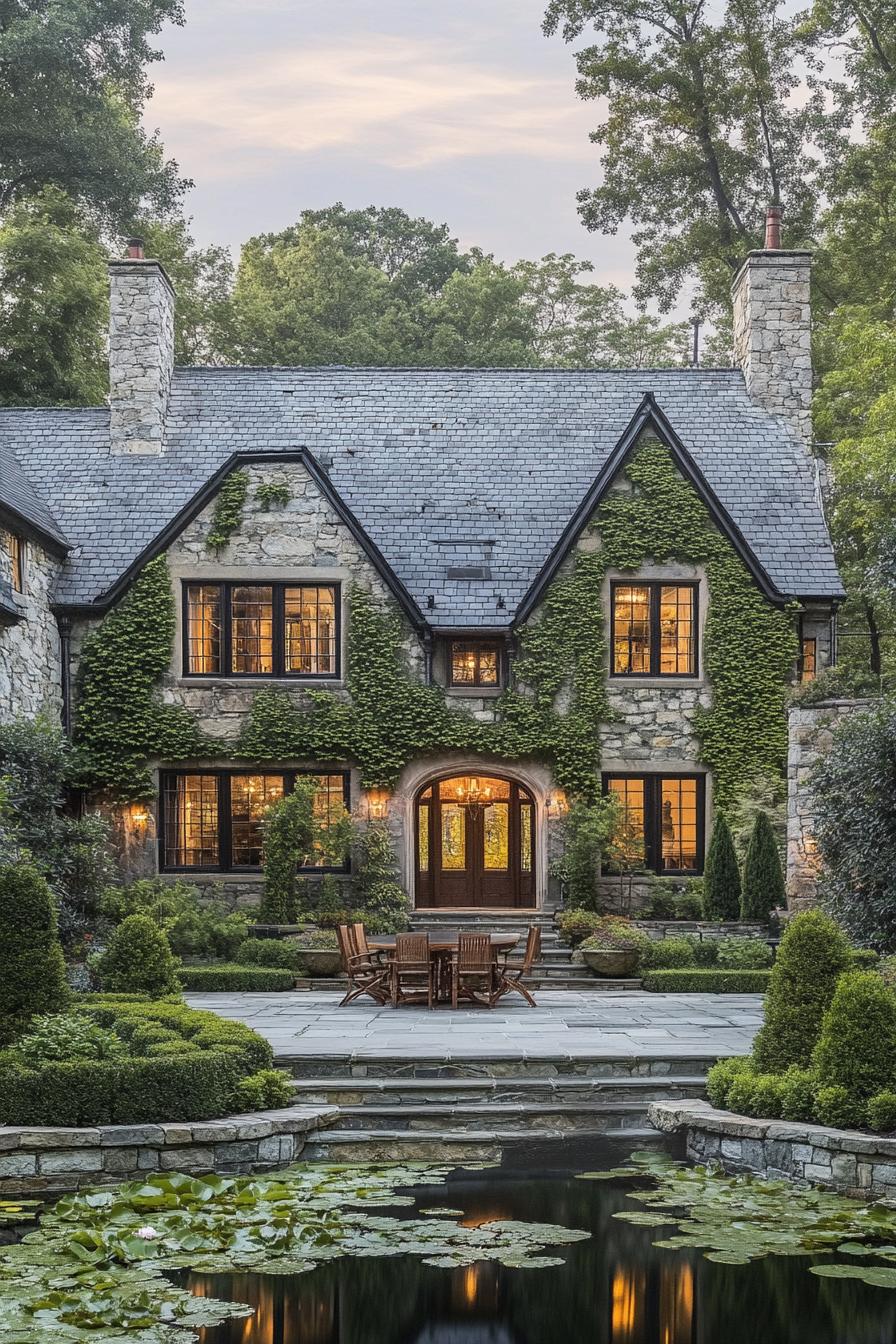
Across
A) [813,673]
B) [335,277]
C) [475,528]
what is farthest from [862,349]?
[335,277]

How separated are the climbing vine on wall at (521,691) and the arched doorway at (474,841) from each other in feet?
3.16

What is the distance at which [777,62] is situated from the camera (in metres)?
32.0

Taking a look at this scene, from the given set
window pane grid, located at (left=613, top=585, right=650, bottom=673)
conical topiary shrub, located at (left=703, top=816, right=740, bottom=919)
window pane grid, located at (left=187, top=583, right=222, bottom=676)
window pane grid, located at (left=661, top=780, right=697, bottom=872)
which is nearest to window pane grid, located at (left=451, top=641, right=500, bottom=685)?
window pane grid, located at (left=613, top=585, right=650, bottom=673)

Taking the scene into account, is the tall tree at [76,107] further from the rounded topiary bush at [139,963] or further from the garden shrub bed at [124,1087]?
the garden shrub bed at [124,1087]

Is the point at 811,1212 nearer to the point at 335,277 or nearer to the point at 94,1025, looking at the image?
the point at 94,1025

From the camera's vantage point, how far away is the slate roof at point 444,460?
2300cm

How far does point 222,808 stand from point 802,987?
13.2 m

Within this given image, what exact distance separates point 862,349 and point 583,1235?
61.1ft

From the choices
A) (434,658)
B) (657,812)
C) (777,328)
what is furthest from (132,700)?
(777,328)

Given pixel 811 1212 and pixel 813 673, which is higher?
pixel 813 673

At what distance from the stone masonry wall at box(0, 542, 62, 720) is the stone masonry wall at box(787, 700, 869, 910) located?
1056 cm

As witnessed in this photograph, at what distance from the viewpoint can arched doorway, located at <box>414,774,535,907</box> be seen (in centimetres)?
2277

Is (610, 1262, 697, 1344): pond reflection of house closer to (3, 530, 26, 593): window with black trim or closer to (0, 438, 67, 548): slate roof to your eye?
(0, 438, 67, 548): slate roof

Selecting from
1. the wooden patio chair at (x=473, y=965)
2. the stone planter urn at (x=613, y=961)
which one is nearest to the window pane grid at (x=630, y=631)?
the stone planter urn at (x=613, y=961)
